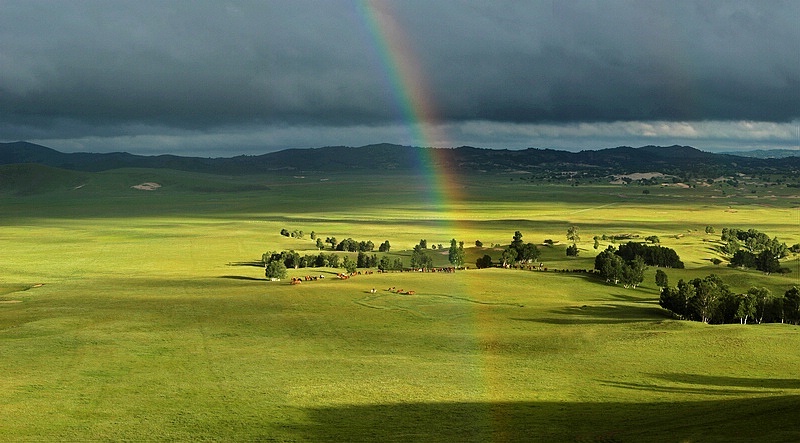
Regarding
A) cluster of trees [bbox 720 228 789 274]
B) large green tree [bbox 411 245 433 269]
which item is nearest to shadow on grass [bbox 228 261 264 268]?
large green tree [bbox 411 245 433 269]

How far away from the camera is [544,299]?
93.9 metres

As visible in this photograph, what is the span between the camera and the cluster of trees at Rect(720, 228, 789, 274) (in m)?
132

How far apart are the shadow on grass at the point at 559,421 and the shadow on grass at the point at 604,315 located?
32.9 meters

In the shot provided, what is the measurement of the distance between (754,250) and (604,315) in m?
99.1

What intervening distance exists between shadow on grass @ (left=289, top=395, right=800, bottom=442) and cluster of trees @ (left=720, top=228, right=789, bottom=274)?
97.7 meters

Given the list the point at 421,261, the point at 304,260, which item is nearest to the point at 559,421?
the point at 421,261

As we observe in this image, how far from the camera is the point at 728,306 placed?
80500 mm

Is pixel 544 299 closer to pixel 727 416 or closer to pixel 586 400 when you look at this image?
pixel 586 400

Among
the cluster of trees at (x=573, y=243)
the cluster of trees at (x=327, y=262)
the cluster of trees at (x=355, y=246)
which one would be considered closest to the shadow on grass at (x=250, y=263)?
the cluster of trees at (x=327, y=262)

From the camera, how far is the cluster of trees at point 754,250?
434 feet

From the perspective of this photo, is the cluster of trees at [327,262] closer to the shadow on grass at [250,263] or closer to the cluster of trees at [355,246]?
the shadow on grass at [250,263]

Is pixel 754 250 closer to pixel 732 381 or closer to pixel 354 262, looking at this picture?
pixel 354 262

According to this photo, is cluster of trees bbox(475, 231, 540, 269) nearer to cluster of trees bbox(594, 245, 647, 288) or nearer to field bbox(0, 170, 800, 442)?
cluster of trees bbox(594, 245, 647, 288)

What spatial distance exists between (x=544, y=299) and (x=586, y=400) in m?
48.0
